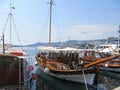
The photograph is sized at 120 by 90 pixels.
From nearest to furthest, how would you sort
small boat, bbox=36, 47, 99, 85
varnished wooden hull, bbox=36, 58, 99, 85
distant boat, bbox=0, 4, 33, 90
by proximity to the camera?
1. distant boat, bbox=0, 4, 33, 90
2. varnished wooden hull, bbox=36, 58, 99, 85
3. small boat, bbox=36, 47, 99, 85

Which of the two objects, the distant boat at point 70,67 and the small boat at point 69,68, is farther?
the small boat at point 69,68

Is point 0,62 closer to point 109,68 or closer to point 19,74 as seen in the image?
point 19,74

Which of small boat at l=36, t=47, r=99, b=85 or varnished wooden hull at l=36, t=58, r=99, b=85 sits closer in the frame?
varnished wooden hull at l=36, t=58, r=99, b=85

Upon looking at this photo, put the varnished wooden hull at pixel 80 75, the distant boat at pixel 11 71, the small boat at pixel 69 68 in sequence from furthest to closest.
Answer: the small boat at pixel 69 68, the varnished wooden hull at pixel 80 75, the distant boat at pixel 11 71

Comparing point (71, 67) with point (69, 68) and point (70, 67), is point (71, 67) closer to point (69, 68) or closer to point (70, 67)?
point (70, 67)

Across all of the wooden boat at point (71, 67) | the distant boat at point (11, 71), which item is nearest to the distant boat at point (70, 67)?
the wooden boat at point (71, 67)

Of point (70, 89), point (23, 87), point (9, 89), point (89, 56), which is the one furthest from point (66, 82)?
point (89, 56)

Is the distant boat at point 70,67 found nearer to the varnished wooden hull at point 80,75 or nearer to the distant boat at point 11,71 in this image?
the varnished wooden hull at point 80,75

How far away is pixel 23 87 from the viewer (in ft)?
62.7

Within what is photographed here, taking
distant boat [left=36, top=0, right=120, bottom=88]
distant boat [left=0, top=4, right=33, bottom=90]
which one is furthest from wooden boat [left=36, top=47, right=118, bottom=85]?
distant boat [left=0, top=4, right=33, bottom=90]

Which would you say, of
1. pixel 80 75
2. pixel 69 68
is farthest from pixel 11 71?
pixel 69 68

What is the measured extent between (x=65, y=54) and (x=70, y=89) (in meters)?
6.83

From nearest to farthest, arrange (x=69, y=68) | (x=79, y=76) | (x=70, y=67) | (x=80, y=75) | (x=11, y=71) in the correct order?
(x=11, y=71)
(x=80, y=75)
(x=79, y=76)
(x=69, y=68)
(x=70, y=67)

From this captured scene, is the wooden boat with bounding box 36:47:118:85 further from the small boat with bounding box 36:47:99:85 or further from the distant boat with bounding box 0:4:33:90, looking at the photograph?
the distant boat with bounding box 0:4:33:90
